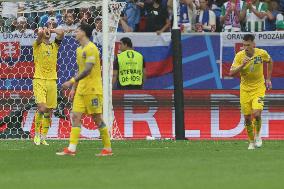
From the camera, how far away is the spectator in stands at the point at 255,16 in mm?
23938

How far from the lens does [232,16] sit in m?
24.1

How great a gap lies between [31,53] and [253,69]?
613 cm

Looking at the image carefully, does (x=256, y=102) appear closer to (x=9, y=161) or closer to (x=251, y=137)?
(x=251, y=137)

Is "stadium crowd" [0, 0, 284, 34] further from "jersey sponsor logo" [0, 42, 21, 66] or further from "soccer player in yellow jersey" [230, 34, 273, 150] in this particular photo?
"soccer player in yellow jersey" [230, 34, 273, 150]

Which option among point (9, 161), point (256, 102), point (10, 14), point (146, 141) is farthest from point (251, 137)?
point (10, 14)

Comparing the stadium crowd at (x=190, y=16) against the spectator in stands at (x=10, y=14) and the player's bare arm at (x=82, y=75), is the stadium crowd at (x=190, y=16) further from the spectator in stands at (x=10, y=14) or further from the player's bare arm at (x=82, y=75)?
the player's bare arm at (x=82, y=75)

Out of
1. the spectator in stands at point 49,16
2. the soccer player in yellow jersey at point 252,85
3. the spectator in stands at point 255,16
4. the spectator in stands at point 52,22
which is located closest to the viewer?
the soccer player in yellow jersey at point 252,85

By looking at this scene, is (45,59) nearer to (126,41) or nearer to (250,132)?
(126,41)

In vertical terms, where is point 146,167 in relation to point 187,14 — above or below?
below

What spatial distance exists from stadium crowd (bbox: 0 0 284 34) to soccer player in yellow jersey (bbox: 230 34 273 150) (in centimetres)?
489

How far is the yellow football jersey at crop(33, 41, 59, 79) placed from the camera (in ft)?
66.3

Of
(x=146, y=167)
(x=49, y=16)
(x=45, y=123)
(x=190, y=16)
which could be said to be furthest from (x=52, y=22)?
(x=146, y=167)

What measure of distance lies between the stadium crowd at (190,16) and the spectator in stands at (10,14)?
390 mm

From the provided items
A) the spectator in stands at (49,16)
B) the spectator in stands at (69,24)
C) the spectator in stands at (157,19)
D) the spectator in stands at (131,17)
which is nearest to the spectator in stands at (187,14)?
the spectator in stands at (157,19)
